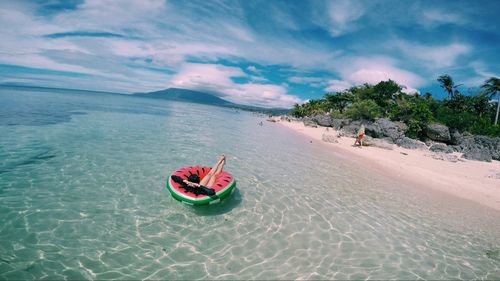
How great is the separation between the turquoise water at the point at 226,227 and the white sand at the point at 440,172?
1.89 metres

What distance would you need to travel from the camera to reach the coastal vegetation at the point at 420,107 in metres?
33.6

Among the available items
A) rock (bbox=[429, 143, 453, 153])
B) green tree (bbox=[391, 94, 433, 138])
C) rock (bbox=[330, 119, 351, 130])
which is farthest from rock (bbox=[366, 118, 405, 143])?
rock (bbox=[330, 119, 351, 130])

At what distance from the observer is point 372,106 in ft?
144

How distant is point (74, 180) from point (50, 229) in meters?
3.92

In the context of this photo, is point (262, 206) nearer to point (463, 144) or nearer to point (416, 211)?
point (416, 211)

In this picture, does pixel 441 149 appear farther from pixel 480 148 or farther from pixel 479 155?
pixel 479 155

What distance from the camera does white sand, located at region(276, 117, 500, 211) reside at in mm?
14086

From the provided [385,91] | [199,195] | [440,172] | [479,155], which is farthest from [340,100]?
[199,195]

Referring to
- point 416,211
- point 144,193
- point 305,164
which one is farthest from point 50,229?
point 305,164

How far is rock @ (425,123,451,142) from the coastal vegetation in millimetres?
808

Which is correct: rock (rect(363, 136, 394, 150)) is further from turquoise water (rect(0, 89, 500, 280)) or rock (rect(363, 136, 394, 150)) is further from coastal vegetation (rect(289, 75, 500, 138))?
turquoise water (rect(0, 89, 500, 280))

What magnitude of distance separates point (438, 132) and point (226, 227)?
33.1m

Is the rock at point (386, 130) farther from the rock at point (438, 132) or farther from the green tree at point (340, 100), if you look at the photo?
the green tree at point (340, 100)

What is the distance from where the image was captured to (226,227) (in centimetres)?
798
